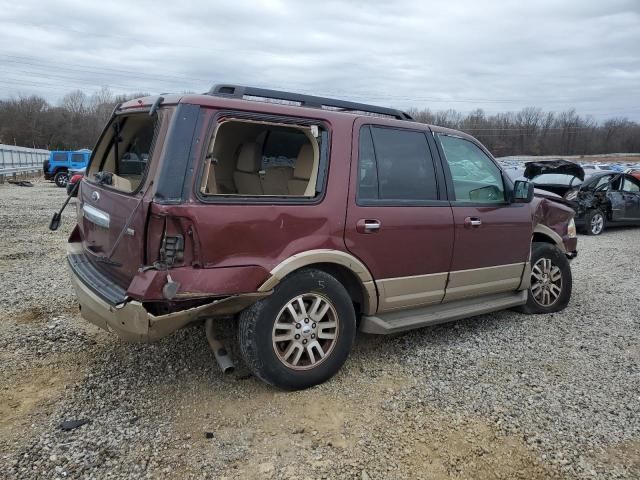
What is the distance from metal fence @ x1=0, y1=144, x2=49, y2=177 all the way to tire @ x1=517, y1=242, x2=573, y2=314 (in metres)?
27.6

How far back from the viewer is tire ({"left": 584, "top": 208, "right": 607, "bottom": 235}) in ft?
38.6

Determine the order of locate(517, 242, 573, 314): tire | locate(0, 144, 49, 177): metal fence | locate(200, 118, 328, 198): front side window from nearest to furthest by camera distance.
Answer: locate(200, 118, 328, 198): front side window → locate(517, 242, 573, 314): tire → locate(0, 144, 49, 177): metal fence

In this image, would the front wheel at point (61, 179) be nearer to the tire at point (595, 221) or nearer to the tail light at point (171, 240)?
the tire at point (595, 221)

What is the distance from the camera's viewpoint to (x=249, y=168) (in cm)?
433

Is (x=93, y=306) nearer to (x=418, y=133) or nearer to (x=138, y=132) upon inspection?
(x=138, y=132)

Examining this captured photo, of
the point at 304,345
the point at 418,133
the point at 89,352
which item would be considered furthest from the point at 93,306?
the point at 418,133

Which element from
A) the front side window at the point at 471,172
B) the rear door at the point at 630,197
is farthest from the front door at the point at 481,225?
the rear door at the point at 630,197

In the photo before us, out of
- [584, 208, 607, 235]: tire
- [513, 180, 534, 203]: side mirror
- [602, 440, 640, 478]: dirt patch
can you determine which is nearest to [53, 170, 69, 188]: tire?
[584, 208, 607, 235]: tire

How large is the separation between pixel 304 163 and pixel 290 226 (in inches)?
30.0

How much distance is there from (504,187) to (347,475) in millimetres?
3158

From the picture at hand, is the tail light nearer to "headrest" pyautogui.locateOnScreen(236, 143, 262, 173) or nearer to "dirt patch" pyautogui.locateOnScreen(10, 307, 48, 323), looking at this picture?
"headrest" pyautogui.locateOnScreen(236, 143, 262, 173)

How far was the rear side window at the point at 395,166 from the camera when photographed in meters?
3.82

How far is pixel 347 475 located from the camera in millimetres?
2705

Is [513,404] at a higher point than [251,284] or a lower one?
lower
